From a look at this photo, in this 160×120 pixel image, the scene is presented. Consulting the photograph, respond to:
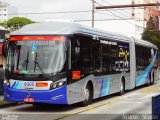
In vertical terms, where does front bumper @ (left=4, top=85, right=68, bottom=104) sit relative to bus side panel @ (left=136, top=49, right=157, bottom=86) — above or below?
above

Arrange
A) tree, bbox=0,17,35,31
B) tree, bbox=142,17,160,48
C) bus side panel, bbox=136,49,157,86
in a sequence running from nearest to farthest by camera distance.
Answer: bus side panel, bbox=136,49,157,86, tree, bbox=142,17,160,48, tree, bbox=0,17,35,31

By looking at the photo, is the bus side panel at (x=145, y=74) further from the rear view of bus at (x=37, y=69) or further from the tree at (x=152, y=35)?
the tree at (x=152, y=35)

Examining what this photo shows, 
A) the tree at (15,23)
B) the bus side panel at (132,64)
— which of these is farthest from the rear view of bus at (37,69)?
the tree at (15,23)

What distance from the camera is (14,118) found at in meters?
13.7

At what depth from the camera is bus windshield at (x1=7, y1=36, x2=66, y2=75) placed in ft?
49.8

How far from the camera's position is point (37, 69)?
1520 cm

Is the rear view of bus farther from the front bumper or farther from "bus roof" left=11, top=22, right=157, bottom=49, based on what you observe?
"bus roof" left=11, top=22, right=157, bottom=49

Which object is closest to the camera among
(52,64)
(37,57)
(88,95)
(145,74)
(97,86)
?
(52,64)

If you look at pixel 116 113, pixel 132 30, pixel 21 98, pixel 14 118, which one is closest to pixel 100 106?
pixel 116 113

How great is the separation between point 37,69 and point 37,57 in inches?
16.8

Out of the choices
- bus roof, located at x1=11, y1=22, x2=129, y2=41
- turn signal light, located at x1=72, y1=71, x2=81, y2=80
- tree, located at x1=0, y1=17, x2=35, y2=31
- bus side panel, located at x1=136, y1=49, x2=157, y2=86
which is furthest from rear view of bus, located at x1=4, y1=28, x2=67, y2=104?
tree, located at x1=0, y1=17, x2=35, y2=31

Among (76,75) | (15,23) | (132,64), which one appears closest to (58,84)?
(76,75)

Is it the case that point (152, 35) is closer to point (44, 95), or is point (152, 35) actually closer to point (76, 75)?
point (76, 75)

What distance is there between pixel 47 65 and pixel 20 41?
143cm
